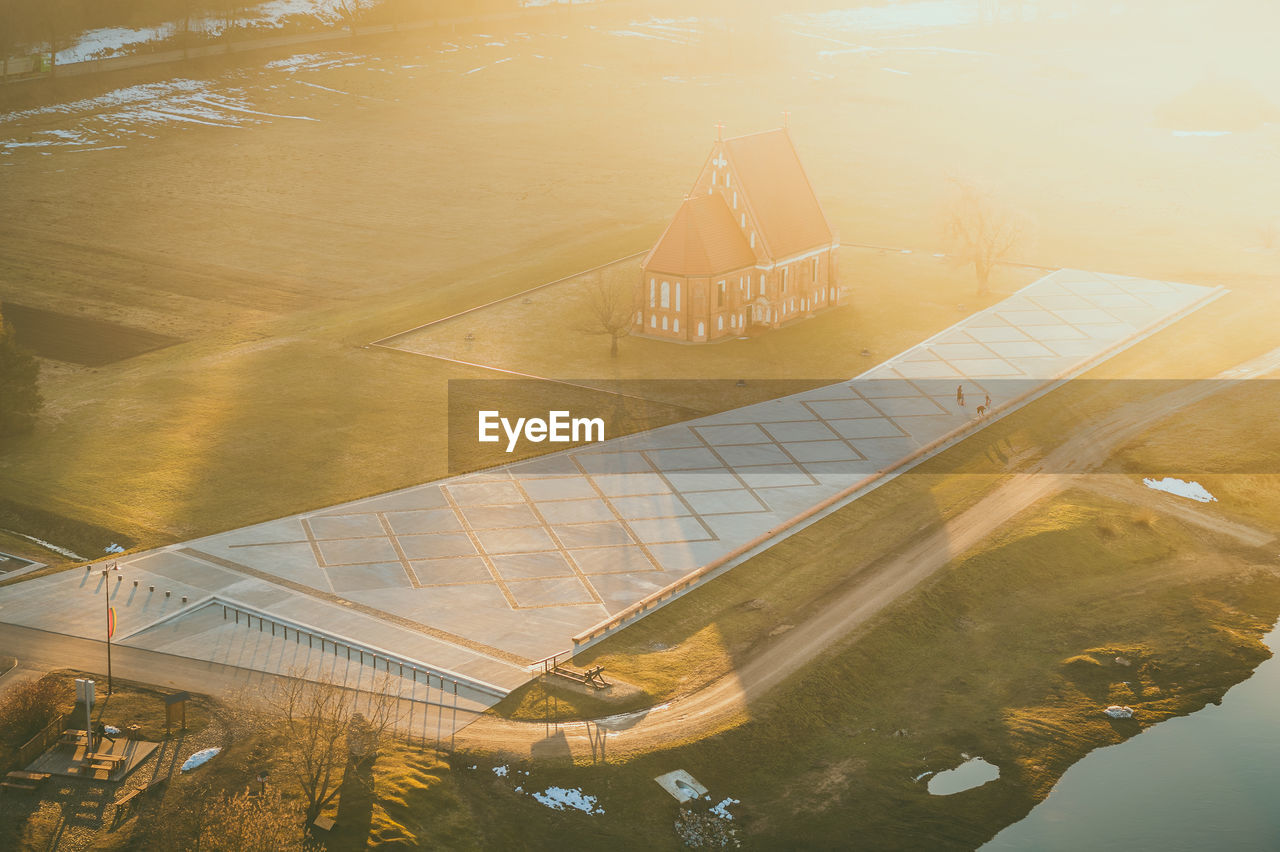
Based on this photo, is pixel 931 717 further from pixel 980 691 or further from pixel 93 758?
pixel 93 758

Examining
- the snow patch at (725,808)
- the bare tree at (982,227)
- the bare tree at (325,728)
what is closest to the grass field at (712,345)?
the bare tree at (982,227)

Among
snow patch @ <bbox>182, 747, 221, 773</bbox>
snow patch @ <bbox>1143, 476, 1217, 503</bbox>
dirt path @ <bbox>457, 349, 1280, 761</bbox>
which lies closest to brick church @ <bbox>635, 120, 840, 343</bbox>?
dirt path @ <bbox>457, 349, 1280, 761</bbox>

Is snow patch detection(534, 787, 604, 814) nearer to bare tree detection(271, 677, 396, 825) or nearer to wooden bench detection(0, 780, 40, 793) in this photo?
bare tree detection(271, 677, 396, 825)

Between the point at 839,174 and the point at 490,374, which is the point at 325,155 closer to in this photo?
the point at 839,174

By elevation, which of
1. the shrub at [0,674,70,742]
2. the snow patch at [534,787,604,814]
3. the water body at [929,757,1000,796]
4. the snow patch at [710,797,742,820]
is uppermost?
the shrub at [0,674,70,742]

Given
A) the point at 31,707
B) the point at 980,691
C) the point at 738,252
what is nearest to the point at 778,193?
the point at 738,252
